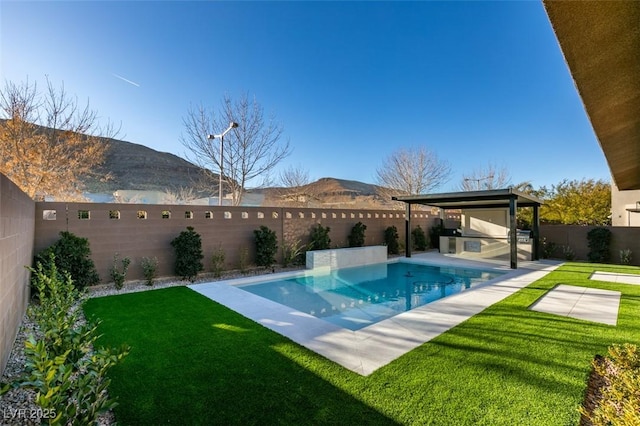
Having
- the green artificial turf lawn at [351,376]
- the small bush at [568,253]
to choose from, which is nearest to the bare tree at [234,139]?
the green artificial turf lawn at [351,376]

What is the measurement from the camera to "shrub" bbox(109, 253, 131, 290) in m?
7.98

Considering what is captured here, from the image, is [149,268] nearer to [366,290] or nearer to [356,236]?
[366,290]

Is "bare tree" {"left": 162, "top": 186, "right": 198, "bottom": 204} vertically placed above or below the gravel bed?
above

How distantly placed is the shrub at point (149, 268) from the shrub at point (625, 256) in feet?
58.6

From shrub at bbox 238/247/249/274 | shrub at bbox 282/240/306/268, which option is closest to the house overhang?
shrub at bbox 238/247/249/274

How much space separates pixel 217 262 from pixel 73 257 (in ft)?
12.1

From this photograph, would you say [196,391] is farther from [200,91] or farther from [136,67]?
[200,91]

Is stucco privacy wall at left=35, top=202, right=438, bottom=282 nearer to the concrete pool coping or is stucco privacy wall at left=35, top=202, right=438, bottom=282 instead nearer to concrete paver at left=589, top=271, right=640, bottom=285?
the concrete pool coping

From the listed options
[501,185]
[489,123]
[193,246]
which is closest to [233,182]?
[193,246]

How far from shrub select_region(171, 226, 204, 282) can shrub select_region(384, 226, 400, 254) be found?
10097 millimetres

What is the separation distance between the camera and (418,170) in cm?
2519

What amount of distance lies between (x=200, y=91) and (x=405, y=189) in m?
17.5

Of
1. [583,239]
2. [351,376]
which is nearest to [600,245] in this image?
[583,239]

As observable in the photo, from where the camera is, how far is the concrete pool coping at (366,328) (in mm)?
4108
